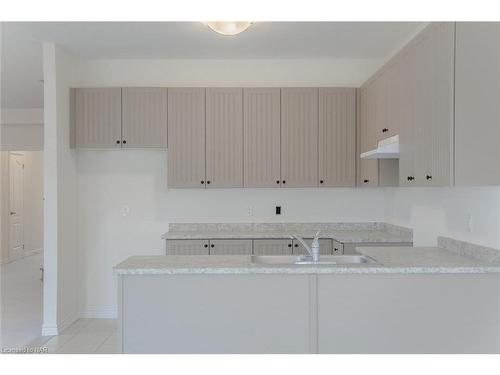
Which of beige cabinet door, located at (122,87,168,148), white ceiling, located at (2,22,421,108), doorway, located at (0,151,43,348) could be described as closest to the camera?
white ceiling, located at (2,22,421,108)

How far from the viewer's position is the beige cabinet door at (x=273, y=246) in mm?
4133

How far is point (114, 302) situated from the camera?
459cm

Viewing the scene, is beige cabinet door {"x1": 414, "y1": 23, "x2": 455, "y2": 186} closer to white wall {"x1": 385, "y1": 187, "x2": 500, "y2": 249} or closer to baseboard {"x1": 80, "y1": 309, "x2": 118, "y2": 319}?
white wall {"x1": 385, "y1": 187, "x2": 500, "y2": 249}

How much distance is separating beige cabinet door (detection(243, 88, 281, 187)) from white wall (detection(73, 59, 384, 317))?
13.1 inches

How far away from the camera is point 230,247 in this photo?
4145mm

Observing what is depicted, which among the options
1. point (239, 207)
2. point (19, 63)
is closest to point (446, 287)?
point (239, 207)

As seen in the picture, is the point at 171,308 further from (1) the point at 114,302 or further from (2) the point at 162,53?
(2) the point at 162,53

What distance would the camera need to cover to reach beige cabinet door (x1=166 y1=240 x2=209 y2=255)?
4145 mm

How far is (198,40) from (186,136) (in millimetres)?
935

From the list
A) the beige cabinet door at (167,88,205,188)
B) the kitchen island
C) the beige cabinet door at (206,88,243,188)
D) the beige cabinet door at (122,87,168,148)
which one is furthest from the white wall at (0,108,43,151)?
the kitchen island

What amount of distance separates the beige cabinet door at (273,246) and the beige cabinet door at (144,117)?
4.53ft

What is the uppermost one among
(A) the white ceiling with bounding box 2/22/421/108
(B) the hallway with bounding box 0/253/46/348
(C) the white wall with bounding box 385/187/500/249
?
(A) the white ceiling with bounding box 2/22/421/108

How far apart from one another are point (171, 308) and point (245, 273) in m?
0.47

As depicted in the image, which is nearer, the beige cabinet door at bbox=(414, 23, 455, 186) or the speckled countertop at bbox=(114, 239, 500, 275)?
the speckled countertop at bbox=(114, 239, 500, 275)
